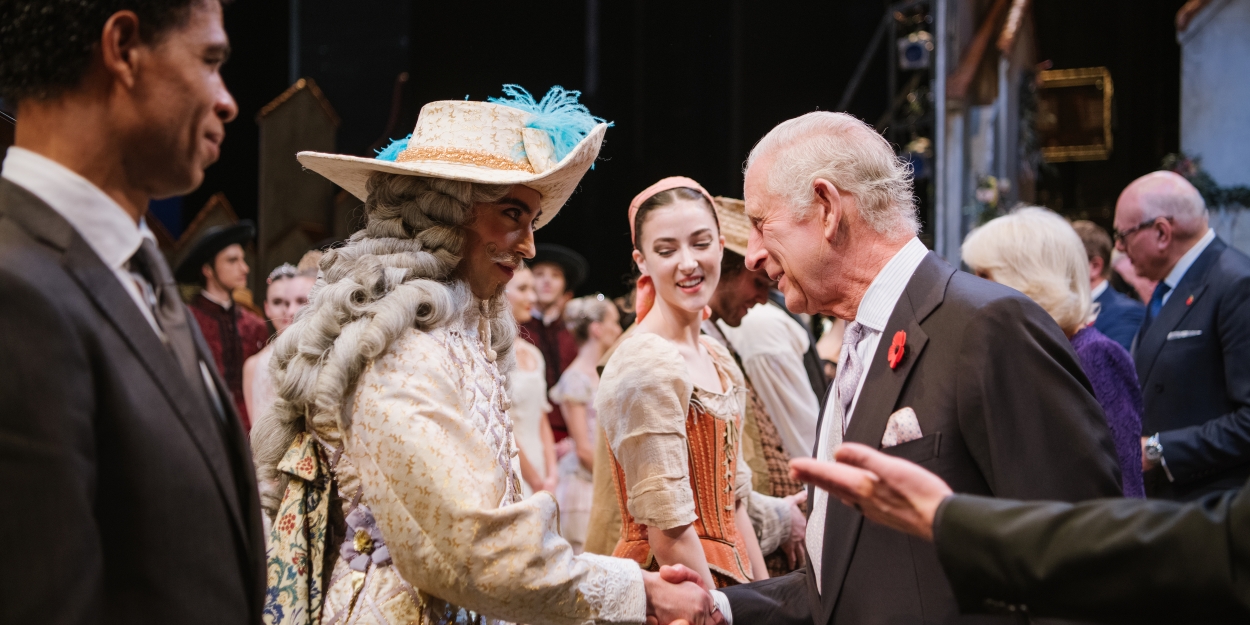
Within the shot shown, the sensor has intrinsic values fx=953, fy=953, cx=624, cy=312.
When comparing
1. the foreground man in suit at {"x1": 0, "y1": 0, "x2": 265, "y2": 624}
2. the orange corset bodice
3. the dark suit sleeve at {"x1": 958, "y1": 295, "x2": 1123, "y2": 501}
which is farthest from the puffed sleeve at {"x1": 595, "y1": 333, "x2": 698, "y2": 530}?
the foreground man in suit at {"x1": 0, "y1": 0, "x2": 265, "y2": 624}

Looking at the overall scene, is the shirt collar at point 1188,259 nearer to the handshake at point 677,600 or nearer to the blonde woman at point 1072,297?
the blonde woman at point 1072,297

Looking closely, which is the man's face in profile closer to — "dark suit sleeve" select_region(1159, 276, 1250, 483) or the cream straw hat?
the cream straw hat

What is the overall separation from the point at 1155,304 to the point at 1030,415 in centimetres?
336

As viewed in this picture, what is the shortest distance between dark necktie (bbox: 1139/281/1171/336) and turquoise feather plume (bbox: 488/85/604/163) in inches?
126

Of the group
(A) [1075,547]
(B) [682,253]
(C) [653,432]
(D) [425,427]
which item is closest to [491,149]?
(D) [425,427]

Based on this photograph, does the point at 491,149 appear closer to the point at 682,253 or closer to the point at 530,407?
the point at 682,253

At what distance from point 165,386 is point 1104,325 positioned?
503 cm

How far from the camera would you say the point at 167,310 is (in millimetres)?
1185

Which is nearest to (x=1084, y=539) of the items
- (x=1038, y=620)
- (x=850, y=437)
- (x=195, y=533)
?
(x=1038, y=620)

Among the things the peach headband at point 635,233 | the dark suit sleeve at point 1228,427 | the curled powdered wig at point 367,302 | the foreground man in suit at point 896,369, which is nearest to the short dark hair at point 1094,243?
the dark suit sleeve at point 1228,427

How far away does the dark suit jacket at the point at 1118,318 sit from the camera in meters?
5.00

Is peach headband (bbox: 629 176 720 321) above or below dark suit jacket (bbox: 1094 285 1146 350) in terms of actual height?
above

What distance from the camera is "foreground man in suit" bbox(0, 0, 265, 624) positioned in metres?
0.96

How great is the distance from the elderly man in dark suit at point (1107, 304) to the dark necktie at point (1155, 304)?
30cm
